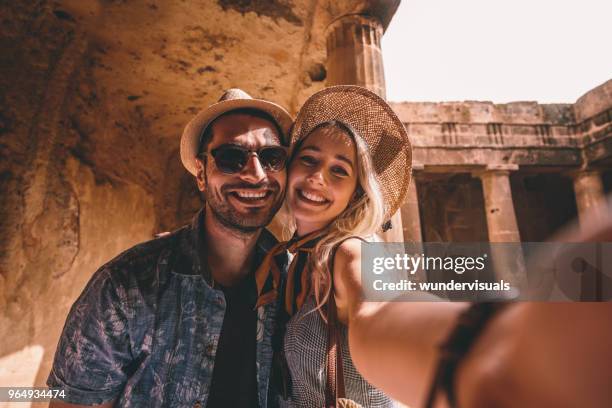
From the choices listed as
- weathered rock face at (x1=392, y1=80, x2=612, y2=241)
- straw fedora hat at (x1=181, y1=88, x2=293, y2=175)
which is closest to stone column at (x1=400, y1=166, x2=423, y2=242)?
weathered rock face at (x1=392, y1=80, x2=612, y2=241)

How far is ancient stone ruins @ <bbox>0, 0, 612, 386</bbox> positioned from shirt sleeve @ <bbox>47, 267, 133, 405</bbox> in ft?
4.90

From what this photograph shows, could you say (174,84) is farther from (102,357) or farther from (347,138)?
(102,357)

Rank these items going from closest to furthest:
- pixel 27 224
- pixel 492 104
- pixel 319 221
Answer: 1. pixel 319 221
2. pixel 27 224
3. pixel 492 104

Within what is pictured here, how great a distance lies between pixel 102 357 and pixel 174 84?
11.7 feet

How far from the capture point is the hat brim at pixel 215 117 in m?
1.89

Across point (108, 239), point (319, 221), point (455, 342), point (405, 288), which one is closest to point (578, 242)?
point (455, 342)

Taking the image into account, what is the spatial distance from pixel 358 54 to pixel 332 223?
2.10m

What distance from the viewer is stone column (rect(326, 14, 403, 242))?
3.12 metres

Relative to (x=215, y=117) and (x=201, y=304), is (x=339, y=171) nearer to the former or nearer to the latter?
(x=215, y=117)

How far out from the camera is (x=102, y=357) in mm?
1415

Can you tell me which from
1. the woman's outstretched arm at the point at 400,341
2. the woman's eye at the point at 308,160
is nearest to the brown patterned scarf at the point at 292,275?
Result: the woman's eye at the point at 308,160

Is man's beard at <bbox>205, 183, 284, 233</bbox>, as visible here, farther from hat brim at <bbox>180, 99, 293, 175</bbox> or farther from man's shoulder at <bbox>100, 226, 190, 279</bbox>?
hat brim at <bbox>180, 99, 293, 175</bbox>

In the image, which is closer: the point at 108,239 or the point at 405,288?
the point at 405,288

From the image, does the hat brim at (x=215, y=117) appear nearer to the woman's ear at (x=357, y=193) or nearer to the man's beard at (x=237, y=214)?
the man's beard at (x=237, y=214)
